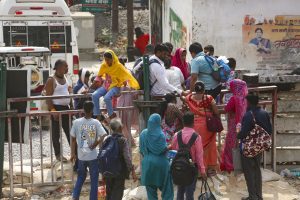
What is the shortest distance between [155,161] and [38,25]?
939 centimetres

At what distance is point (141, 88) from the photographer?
9.87 metres

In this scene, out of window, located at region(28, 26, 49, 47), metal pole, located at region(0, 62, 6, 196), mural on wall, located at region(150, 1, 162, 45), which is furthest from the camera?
mural on wall, located at region(150, 1, 162, 45)

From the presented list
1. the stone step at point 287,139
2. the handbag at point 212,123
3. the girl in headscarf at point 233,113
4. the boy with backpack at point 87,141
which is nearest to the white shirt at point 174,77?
the girl in headscarf at point 233,113

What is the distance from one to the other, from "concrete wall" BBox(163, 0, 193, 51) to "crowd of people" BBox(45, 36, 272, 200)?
14.5 feet

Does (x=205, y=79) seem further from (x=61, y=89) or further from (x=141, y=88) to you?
(x=61, y=89)

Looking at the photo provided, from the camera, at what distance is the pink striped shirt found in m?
8.30

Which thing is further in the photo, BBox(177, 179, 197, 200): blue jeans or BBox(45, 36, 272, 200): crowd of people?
BBox(177, 179, 197, 200): blue jeans

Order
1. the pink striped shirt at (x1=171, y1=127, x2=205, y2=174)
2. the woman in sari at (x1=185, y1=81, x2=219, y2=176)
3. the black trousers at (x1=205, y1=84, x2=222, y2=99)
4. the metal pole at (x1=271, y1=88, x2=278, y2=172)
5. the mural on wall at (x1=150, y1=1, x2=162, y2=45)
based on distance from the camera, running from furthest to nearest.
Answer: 1. the mural on wall at (x1=150, y1=1, x2=162, y2=45)
2. the black trousers at (x1=205, y1=84, x2=222, y2=99)
3. the metal pole at (x1=271, y1=88, x2=278, y2=172)
4. the woman in sari at (x1=185, y1=81, x2=219, y2=176)
5. the pink striped shirt at (x1=171, y1=127, x2=205, y2=174)

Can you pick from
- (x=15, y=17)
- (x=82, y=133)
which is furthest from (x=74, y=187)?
(x=15, y=17)

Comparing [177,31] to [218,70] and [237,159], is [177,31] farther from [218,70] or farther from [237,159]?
[237,159]

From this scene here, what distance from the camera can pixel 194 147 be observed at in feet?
27.5

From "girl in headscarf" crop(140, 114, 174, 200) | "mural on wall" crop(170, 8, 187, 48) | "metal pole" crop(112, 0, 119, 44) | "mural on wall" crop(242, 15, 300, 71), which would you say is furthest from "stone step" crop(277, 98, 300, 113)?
"metal pole" crop(112, 0, 119, 44)

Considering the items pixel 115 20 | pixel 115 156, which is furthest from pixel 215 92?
pixel 115 20

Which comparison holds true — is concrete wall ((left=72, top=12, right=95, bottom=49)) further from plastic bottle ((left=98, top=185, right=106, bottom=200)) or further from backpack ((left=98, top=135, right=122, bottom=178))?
backpack ((left=98, top=135, right=122, bottom=178))
